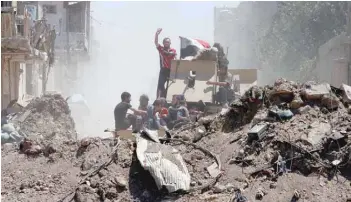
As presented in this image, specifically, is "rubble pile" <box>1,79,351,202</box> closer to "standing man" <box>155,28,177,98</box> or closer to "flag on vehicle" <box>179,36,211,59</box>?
"standing man" <box>155,28,177,98</box>

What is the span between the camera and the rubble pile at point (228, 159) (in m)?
6.12

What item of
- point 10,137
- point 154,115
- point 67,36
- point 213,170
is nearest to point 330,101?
point 213,170

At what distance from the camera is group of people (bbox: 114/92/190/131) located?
10445 mm

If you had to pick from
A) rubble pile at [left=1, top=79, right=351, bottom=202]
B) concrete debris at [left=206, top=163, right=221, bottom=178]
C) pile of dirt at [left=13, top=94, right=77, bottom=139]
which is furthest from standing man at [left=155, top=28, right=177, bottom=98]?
concrete debris at [left=206, top=163, right=221, bottom=178]

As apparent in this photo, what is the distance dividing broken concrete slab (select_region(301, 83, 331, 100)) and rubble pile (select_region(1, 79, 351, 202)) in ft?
0.04

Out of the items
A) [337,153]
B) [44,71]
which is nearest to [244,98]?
[337,153]

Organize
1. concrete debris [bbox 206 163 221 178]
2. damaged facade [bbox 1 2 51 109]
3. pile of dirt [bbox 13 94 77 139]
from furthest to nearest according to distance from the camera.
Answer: damaged facade [bbox 1 2 51 109] → pile of dirt [bbox 13 94 77 139] → concrete debris [bbox 206 163 221 178]

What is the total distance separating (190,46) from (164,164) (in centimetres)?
645

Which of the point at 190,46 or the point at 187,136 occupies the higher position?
the point at 190,46

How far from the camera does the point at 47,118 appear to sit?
1394 cm

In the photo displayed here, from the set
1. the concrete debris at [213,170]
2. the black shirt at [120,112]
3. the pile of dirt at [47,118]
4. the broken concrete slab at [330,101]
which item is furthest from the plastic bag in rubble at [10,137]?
the broken concrete slab at [330,101]

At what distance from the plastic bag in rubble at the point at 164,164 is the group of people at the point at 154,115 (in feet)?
10.9

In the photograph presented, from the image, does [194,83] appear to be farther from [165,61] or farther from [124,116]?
[124,116]

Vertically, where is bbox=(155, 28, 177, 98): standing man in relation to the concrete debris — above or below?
above
